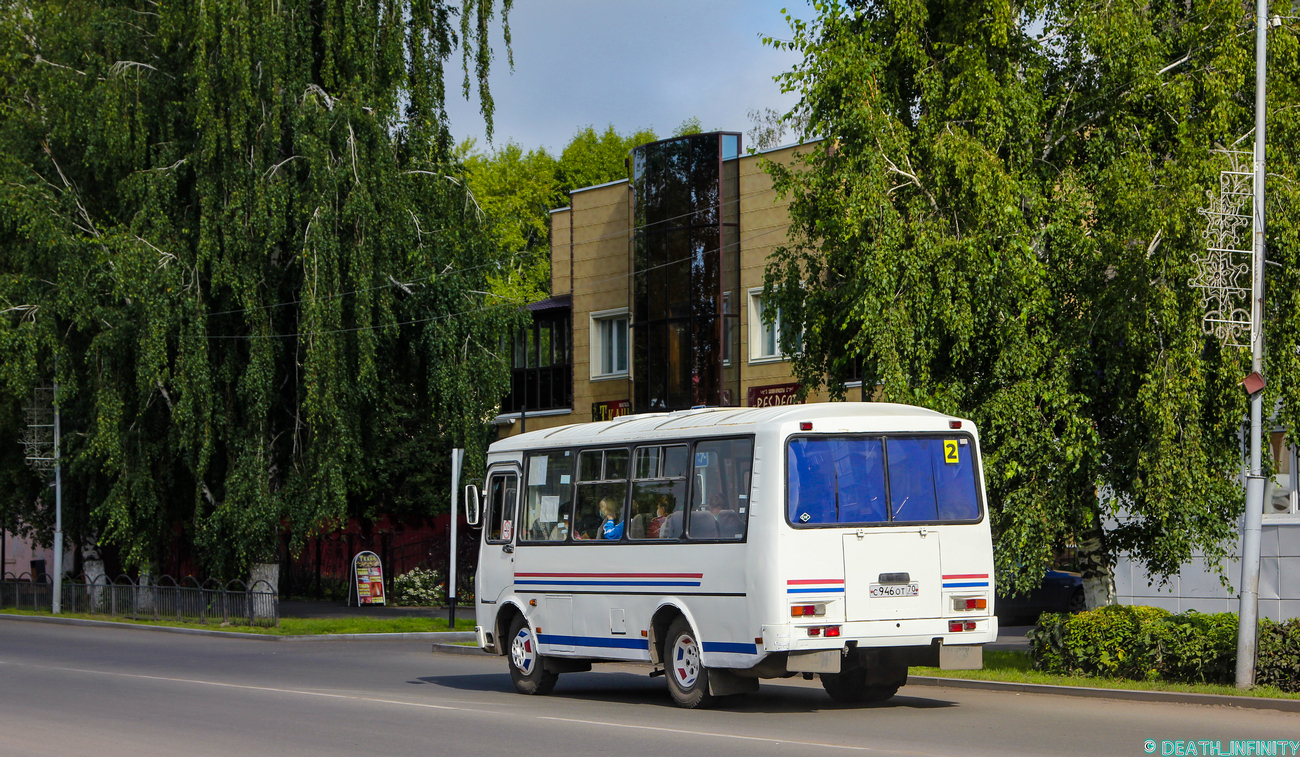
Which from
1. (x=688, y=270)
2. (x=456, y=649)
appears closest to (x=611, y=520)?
(x=456, y=649)

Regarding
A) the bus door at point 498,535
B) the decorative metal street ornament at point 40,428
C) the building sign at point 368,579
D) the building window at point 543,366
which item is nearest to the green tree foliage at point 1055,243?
the bus door at point 498,535

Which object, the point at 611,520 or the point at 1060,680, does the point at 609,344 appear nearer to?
the point at 611,520

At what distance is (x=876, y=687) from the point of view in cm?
1513

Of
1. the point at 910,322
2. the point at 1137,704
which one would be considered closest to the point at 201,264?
the point at 910,322

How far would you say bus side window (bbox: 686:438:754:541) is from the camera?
13945mm

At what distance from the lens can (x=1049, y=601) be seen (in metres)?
29.2

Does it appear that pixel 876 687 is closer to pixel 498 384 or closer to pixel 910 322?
pixel 910 322

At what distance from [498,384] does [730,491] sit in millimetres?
18703

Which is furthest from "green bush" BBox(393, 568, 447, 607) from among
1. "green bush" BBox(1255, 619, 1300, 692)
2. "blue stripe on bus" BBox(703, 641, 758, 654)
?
"green bush" BBox(1255, 619, 1300, 692)

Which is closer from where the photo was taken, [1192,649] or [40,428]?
[1192,649]

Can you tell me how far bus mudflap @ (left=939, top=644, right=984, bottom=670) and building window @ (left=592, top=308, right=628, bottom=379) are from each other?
2929cm

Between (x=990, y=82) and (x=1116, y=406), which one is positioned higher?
(x=990, y=82)

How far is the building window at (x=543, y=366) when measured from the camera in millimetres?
46094

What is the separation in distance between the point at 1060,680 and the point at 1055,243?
5510mm
